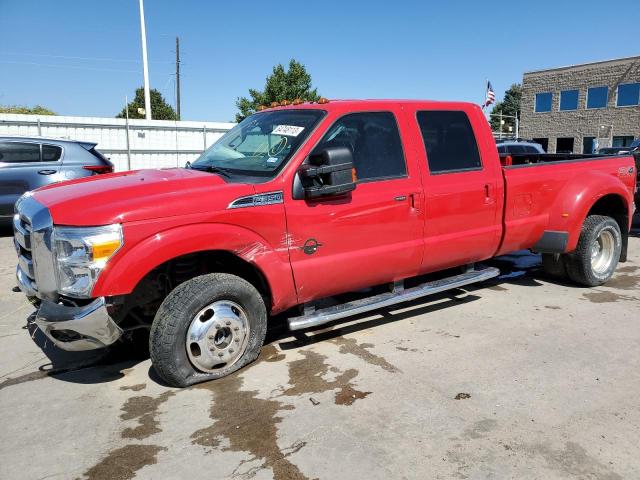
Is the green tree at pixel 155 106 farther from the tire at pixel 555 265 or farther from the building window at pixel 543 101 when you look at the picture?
the tire at pixel 555 265

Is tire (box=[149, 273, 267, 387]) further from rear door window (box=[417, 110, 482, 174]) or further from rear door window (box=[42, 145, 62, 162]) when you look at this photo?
rear door window (box=[42, 145, 62, 162])

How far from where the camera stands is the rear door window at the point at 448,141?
15.2ft

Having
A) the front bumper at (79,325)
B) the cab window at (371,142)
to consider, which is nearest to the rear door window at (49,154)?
the front bumper at (79,325)

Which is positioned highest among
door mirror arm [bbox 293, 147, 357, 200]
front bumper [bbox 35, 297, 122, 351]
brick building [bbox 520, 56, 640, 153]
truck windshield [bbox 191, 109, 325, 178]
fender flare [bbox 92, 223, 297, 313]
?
brick building [bbox 520, 56, 640, 153]

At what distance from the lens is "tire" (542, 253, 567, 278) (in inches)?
236

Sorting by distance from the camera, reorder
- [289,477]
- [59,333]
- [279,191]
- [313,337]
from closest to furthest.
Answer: [289,477], [59,333], [279,191], [313,337]

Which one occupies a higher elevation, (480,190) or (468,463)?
(480,190)

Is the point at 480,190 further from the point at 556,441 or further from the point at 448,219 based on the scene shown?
the point at 556,441

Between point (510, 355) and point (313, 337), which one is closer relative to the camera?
point (510, 355)

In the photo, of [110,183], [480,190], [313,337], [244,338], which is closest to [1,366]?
[110,183]

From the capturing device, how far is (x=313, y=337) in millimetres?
4609

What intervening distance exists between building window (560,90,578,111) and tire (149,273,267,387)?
4055cm

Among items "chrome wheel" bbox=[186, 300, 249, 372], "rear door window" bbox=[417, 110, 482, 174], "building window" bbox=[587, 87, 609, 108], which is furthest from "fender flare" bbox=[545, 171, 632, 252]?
"building window" bbox=[587, 87, 609, 108]

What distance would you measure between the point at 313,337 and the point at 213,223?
1604mm
